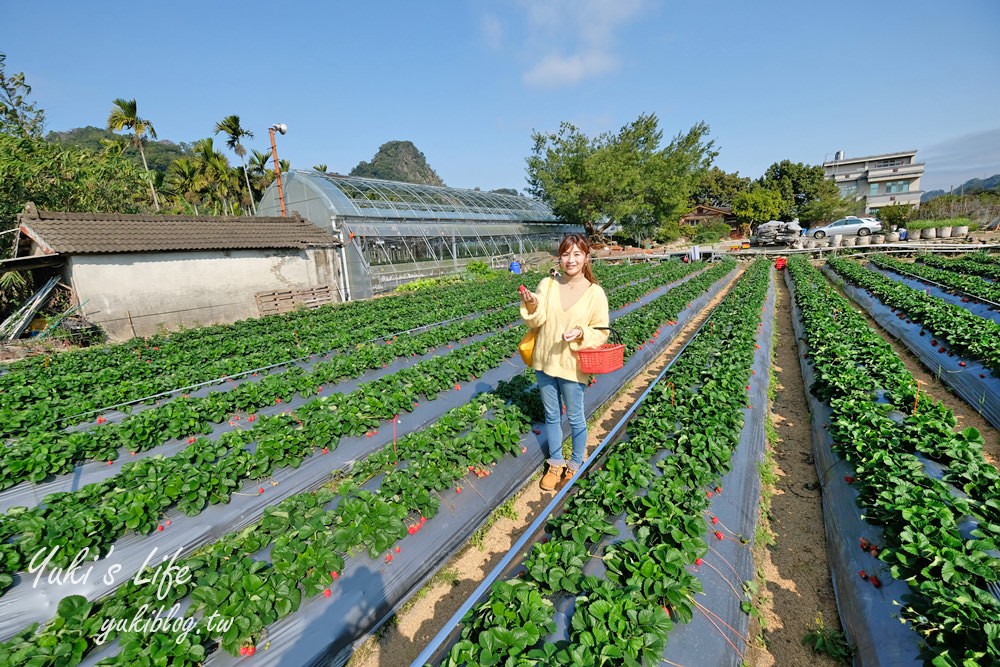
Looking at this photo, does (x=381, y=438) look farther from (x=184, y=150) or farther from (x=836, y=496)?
(x=184, y=150)

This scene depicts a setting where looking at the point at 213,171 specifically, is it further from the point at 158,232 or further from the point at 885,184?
the point at 885,184

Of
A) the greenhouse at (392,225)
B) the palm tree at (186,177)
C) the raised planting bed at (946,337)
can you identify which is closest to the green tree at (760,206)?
the greenhouse at (392,225)

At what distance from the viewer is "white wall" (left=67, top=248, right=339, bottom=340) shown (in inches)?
495

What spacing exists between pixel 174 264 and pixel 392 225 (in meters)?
9.91

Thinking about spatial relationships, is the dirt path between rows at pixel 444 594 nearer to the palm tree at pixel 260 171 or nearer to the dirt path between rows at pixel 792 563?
the dirt path between rows at pixel 792 563

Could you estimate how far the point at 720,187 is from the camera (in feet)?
210

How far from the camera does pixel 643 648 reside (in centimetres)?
211

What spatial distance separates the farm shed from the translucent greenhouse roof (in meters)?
2.63

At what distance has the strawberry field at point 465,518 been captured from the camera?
232 cm

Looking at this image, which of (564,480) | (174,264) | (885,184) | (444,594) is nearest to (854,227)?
(885,184)

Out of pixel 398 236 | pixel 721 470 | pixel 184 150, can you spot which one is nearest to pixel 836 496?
pixel 721 470

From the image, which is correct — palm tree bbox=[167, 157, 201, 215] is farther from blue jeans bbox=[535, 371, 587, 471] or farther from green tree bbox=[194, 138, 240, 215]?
blue jeans bbox=[535, 371, 587, 471]

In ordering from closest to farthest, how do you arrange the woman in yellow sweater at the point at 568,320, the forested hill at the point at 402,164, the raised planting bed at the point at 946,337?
the woman in yellow sweater at the point at 568,320
the raised planting bed at the point at 946,337
the forested hill at the point at 402,164

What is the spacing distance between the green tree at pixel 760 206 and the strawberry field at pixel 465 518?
50.8 m
